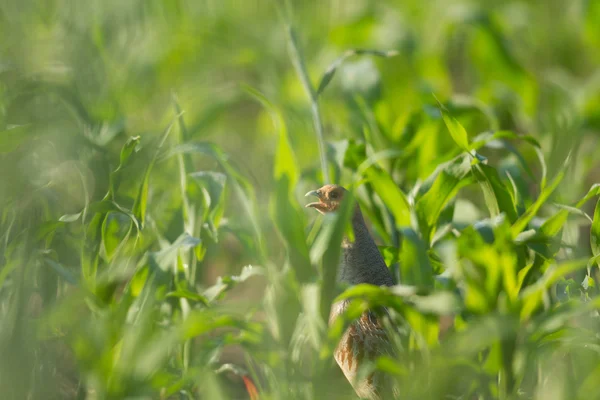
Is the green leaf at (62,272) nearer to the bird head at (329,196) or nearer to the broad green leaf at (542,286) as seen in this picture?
the bird head at (329,196)

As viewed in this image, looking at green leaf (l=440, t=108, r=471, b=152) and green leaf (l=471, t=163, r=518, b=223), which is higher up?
green leaf (l=440, t=108, r=471, b=152)

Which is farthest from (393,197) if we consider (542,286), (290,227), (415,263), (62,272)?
(62,272)

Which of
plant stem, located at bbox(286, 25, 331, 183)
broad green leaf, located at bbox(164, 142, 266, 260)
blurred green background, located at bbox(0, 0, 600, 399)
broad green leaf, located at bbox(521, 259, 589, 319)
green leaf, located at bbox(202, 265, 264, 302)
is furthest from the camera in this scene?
plant stem, located at bbox(286, 25, 331, 183)

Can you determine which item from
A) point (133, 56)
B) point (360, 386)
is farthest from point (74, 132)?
point (133, 56)

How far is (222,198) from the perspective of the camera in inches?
98.8

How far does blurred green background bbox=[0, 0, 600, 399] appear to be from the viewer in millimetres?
1975

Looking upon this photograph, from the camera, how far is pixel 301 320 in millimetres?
2135

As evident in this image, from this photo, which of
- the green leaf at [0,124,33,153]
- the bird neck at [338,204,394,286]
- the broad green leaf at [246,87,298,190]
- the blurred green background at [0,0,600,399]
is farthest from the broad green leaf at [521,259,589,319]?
the green leaf at [0,124,33,153]

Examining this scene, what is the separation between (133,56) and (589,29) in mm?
2918

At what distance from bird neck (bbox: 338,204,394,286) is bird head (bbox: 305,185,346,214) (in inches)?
4.2

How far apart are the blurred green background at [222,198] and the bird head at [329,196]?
0.28 feet

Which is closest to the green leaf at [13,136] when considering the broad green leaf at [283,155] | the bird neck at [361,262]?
the broad green leaf at [283,155]

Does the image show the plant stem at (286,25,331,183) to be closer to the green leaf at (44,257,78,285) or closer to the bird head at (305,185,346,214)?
the bird head at (305,185,346,214)

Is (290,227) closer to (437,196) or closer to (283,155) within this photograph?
(283,155)
